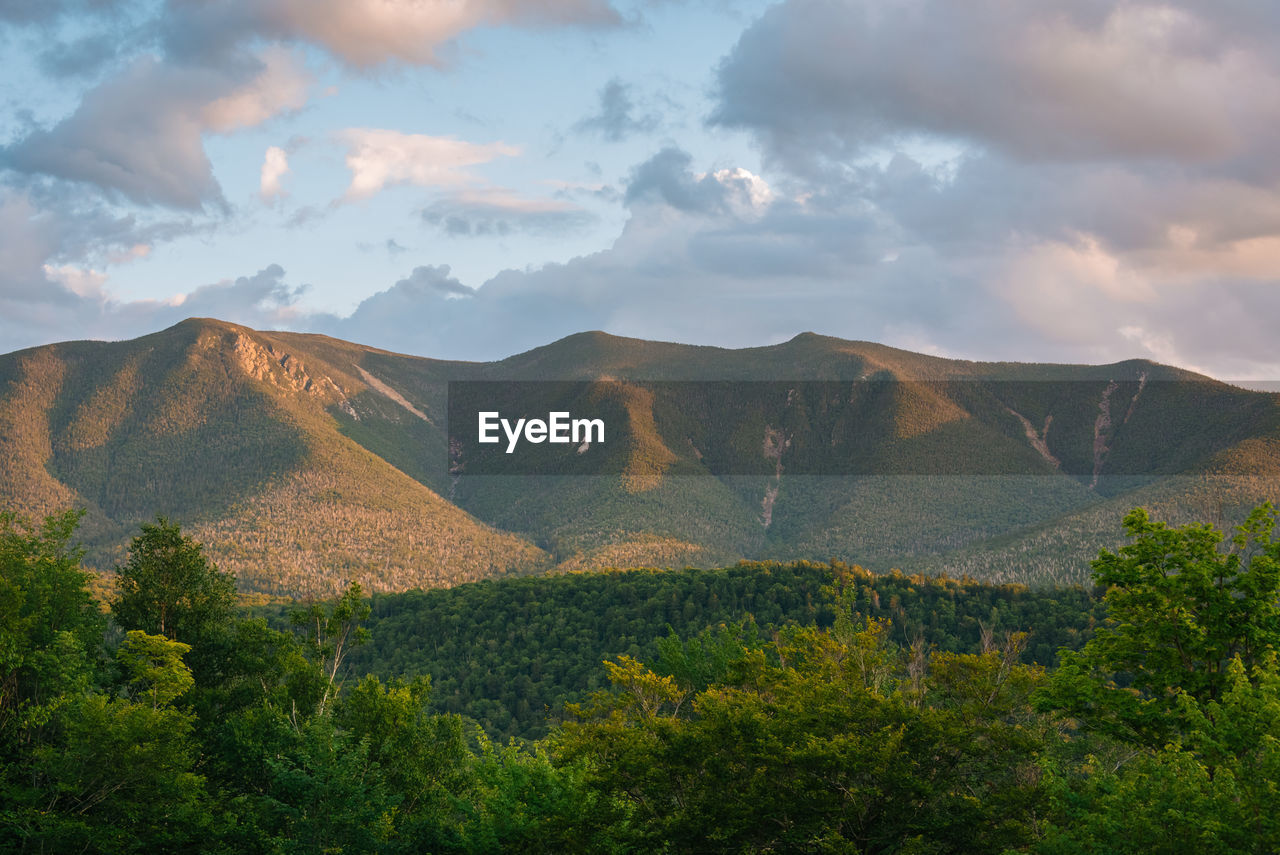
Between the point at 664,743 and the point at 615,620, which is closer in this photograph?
the point at 664,743

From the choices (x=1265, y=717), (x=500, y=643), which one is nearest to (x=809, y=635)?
(x=1265, y=717)

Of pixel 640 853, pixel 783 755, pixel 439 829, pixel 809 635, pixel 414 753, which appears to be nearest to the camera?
pixel 783 755

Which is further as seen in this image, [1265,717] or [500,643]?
[500,643]

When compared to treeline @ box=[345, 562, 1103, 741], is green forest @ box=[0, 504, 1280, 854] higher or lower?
higher

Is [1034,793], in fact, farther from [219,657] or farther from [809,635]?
[219,657]

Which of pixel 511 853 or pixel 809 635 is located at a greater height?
pixel 809 635

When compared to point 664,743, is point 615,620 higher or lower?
lower
